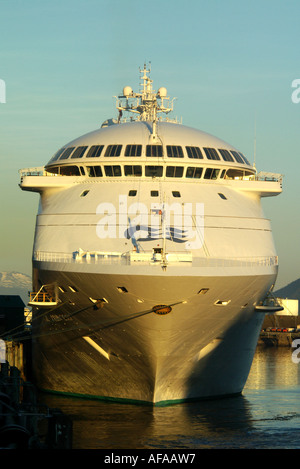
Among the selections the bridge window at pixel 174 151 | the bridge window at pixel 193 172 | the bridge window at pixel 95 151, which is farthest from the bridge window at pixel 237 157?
the bridge window at pixel 95 151

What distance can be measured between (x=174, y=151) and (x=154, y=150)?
31.6 inches

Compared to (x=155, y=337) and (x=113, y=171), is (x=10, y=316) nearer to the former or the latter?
(x=113, y=171)

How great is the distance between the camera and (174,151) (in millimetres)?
36094

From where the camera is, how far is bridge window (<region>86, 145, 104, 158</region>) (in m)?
36.4

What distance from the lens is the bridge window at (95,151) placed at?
36438 mm

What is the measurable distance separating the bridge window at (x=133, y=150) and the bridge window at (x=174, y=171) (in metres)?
1.31

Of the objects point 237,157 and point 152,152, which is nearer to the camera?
point 152,152

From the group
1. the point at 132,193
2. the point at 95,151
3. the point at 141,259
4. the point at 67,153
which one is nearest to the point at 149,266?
the point at 141,259

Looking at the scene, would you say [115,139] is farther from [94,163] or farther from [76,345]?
[76,345]

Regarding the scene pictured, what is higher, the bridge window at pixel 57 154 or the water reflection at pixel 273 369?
the bridge window at pixel 57 154

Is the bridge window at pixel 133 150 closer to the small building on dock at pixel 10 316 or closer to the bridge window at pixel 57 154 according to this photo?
the bridge window at pixel 57 154

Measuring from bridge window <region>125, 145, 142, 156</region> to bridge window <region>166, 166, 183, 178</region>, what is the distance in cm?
131

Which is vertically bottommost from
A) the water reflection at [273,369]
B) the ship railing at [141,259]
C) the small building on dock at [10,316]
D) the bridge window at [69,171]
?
the water reflection at [273,369]

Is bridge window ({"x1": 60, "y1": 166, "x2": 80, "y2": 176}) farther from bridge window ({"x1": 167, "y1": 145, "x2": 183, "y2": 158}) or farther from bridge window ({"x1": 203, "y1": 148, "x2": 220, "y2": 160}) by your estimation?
bridge window ({"x1": 203, "y1": 148, "x2": 220, "y2": 160})
